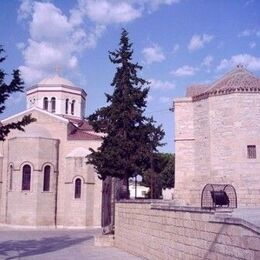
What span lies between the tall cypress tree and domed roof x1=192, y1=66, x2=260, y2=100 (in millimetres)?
2892

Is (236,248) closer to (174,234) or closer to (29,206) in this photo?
(174,234)

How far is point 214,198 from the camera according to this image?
10305 mm

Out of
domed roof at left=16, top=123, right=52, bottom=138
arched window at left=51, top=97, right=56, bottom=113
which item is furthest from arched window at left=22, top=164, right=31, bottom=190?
arched window at left=51, top=97, right=56, bottom=113

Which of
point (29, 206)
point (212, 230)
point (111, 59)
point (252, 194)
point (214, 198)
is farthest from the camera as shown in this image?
point (29, 206)

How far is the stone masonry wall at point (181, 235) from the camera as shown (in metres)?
7.64

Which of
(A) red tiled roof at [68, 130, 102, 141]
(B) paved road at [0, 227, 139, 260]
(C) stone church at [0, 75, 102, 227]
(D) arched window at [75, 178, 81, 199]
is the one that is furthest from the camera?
(A) red tiled roof at [68, 130, 102, 141]

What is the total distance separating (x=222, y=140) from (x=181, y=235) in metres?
9.12

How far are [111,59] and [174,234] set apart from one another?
11902 millimetres

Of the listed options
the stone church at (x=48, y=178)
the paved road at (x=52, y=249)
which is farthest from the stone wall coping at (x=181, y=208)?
the stone church at (x=48, y=178)

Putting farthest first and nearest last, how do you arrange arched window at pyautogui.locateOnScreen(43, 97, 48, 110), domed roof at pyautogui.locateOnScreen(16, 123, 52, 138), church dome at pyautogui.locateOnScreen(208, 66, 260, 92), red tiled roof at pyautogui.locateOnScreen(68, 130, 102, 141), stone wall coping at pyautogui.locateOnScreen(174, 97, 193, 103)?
arched window at pyautogui.locateOnScreen(43, 97, 48, 110) < red tiled roof at pyautogui.locateOnScreen(68, 130, 102, 141) < domed roof at pyautogui.locateOnScreen(16, 123, 52, 138) < stone wall coping at pyautogui.locateOnScreen(174, 97, 193, 103) < church dome at pyautogui.locateOnScreen(208, 66, 260, 92)

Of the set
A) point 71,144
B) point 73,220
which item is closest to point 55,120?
point 71,144

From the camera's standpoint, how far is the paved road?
1588 centimetres

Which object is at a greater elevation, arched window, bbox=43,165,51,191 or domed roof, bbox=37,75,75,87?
domed roof, bbox=37,75,75,87

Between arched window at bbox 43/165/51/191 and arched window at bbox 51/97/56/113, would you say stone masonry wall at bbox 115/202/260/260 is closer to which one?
arched window at bbox 43/165/51/191
